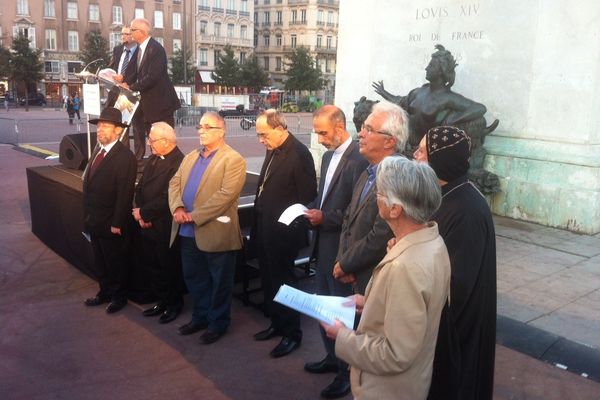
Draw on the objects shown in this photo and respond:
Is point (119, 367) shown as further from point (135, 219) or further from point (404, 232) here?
point (404, 232)

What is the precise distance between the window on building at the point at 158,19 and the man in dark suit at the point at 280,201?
65.2 m

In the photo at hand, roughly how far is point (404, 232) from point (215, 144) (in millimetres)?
2469

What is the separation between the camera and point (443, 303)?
6.69 feet

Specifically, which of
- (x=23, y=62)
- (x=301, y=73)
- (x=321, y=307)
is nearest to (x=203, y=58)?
(x=301, y=73)

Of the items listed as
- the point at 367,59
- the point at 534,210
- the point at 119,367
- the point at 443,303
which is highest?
the point at 367,59

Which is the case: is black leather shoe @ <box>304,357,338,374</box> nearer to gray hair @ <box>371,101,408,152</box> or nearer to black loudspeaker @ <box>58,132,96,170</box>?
gray hair @ <box>371,101,408,152</box>

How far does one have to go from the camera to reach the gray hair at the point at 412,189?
1996mm

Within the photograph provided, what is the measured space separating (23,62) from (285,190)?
2098 inches

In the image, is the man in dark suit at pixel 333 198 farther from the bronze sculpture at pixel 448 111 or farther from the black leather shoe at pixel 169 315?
the bronze sculpture at pixel 448 111

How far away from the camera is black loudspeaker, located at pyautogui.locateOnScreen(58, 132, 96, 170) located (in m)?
6.86

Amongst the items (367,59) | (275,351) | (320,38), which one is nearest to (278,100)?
(320,38)

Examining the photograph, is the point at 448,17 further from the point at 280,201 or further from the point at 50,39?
the point at 50,39

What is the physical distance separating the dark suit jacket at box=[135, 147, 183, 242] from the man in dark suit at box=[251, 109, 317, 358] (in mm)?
866

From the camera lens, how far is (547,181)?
7.52 meters
